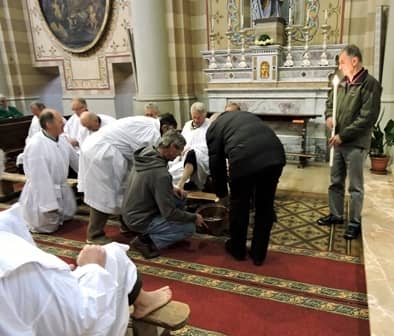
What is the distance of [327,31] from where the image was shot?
231 inches

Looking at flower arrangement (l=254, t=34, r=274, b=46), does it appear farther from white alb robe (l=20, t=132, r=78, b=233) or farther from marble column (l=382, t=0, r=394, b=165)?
white alb robe (l=20, t=132, r=78, b=233)

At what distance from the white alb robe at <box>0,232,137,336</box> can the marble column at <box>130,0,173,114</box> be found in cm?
557

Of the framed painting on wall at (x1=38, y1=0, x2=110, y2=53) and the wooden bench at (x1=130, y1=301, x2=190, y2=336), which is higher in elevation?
the framed painting on wall at (x1=38, y1=0, x2=110, y2=53)

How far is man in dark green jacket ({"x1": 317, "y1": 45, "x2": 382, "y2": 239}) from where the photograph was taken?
299 centimetres

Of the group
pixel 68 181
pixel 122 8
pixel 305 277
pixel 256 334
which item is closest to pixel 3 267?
pixel 256 334

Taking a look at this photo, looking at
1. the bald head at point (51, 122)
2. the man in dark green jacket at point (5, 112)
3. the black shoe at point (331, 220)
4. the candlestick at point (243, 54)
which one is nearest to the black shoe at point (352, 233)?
the black shoe at point (331, 220)

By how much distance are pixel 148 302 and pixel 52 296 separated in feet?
2.24

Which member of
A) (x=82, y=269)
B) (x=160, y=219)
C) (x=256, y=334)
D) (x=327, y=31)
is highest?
Result: (x=327, y=31)

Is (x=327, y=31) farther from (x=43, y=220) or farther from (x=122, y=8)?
(x=43, y=220)

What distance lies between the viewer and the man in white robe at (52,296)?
1.12 metres

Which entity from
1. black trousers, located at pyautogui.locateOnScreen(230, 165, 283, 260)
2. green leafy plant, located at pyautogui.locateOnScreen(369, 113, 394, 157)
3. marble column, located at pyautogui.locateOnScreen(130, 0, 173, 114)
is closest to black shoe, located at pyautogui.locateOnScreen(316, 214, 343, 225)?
black trousers, located at pyautogui.locateOnScreen(230, 165, 283, 260)

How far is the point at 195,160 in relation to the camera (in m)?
3.60

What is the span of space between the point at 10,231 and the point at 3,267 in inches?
9.4

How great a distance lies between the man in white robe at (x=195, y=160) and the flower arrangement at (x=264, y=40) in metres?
2.47
